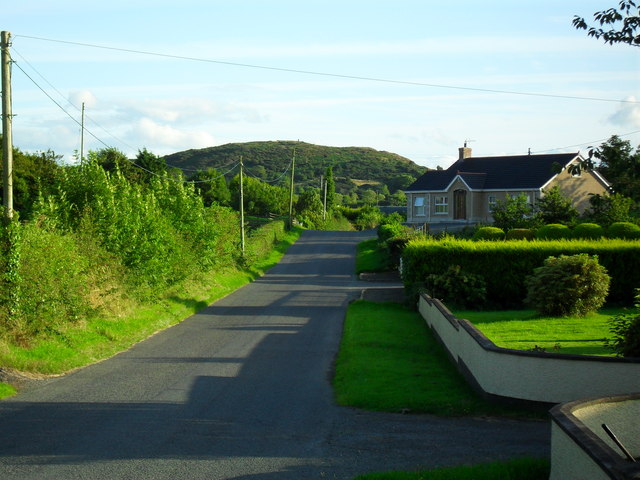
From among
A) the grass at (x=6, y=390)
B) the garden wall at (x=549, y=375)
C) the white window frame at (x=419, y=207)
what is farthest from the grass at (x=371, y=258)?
the grass at (x=6, y=390)

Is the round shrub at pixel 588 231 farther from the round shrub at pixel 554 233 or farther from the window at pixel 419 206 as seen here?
the window at pixel 419 206

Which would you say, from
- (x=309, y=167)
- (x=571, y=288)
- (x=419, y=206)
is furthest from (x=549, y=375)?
(x=309, y=167)

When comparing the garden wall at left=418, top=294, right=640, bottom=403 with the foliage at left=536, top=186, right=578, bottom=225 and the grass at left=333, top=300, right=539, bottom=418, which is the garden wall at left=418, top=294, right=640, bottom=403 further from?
the foliage at left=536, top=186, right=578, bottom=225

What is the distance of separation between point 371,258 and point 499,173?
17034mm

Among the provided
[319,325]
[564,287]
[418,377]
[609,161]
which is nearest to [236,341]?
[319,325]

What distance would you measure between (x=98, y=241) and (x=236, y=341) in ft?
16.1

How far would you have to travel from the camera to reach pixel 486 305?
28203 mm

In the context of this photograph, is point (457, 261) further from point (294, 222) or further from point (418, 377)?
point (294, 222)

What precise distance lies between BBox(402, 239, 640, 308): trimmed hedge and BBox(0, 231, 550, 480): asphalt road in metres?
11.2

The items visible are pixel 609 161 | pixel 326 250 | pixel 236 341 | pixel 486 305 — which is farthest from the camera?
pixel 326 250

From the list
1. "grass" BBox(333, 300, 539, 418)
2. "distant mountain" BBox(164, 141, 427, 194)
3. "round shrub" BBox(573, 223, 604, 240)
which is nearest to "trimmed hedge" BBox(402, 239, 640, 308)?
"grass" BBox(333, 300, 539, 418)

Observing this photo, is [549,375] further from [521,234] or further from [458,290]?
[521,234]

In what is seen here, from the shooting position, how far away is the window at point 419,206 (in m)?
65.0

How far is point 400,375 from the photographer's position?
1485cm
